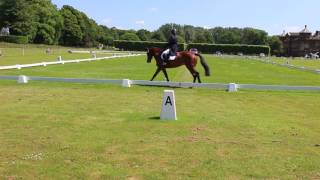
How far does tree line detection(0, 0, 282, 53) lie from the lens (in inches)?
4122

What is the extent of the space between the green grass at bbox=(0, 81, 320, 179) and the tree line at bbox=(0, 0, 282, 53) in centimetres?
9114

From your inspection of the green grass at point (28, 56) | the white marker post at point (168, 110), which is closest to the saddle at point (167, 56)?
the white marker post at point (168, 110)

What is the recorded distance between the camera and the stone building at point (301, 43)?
137m

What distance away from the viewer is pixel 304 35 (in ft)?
454

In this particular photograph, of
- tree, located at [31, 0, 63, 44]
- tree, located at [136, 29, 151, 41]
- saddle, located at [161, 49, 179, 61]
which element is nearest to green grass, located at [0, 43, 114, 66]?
saddle, located at [161, 49, 179, 61]

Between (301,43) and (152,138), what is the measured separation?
134m

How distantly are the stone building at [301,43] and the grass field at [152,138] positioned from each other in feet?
408

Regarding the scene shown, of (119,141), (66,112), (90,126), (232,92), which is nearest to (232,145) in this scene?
(119,141)

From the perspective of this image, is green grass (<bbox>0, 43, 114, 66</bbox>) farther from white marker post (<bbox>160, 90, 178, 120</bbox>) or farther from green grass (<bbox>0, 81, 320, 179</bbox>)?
white marker post (<bbox>160, 90, 178, 120</bbox>)

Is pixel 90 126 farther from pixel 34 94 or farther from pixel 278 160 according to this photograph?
pixel 34 94

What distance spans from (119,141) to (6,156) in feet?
7.27

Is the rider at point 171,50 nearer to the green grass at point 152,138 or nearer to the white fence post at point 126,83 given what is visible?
the white fence post at point 126,83

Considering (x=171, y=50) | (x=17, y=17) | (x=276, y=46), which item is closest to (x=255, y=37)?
(x=276, y=46)

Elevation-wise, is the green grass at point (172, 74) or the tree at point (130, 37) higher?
the tree at point (130, 37)
